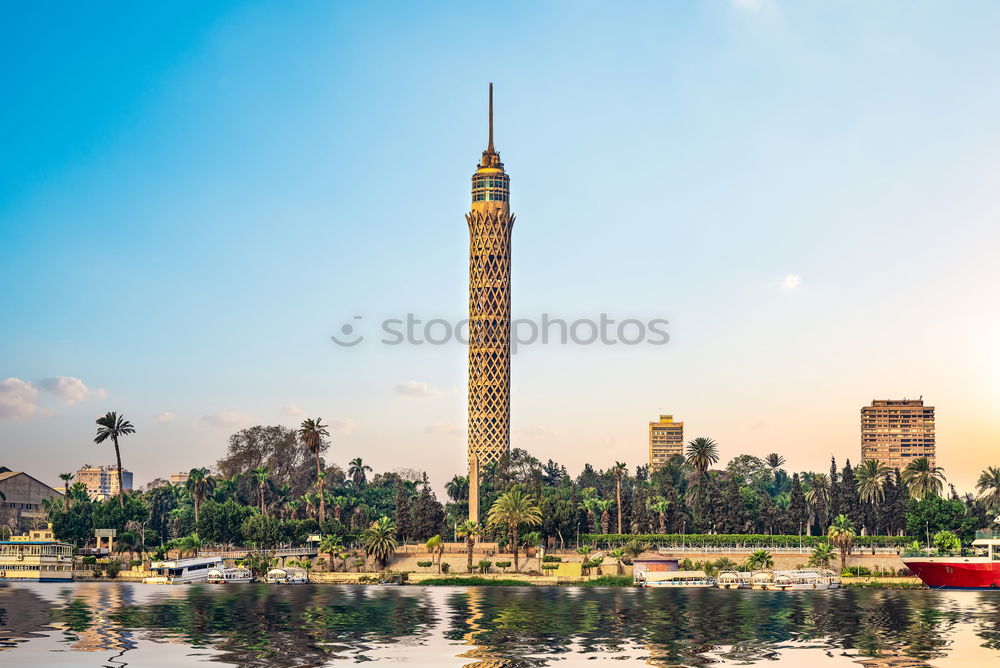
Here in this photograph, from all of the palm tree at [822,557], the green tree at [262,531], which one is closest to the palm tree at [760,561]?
the palm tree at [822,557]

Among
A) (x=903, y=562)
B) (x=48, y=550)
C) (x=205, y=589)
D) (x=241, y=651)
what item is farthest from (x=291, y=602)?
(x=903, y=562)

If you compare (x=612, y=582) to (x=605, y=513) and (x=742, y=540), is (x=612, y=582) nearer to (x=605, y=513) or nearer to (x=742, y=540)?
(x=742, y=540)

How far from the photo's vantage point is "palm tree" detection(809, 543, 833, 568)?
453ft

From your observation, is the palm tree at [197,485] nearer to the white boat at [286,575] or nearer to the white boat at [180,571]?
the white boat at [180,571]

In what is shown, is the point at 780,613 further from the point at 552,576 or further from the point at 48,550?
the point at 48,550

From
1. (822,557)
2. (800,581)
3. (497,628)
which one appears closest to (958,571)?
(822,557)

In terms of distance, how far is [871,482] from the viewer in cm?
16838

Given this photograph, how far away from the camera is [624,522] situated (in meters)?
178

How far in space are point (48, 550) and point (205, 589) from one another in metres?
34.2

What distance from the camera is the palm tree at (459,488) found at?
188m

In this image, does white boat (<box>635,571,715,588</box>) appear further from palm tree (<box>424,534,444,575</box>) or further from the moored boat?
palm tree (<box>424,534,444,575</box>)

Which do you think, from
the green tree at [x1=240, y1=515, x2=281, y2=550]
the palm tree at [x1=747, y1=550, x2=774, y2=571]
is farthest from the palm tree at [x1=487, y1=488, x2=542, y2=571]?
the green tree at [x1=240, y1=515, x2=281, y2=550]

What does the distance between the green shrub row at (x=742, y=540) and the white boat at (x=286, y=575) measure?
126 ft

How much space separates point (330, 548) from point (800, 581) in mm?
56857
